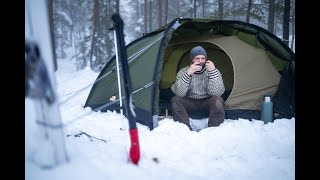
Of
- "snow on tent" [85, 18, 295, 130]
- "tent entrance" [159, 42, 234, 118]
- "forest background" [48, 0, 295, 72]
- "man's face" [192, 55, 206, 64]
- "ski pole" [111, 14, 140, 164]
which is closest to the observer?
"ski pole" [111, 14, 140, 164]

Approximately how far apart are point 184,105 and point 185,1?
73.8ft

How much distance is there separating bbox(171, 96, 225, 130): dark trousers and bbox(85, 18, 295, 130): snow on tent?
15.0 inches

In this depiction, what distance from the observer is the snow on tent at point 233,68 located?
4297 millimetres

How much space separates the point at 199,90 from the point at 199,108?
0.28m

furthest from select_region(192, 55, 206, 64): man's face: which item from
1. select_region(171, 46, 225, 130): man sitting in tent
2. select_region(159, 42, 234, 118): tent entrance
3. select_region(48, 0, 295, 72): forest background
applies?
select_region(48, 0, 295, 72): forest background

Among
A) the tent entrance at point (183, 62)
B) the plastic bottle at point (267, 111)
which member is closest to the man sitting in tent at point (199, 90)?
the plastic bottle at point (267, 111)

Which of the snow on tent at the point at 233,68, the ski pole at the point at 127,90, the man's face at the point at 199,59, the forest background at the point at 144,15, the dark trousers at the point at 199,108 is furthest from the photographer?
the forest background at the point at 144,15

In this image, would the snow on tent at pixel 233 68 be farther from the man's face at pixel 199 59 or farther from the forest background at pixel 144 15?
the forest background at pixel 144 15

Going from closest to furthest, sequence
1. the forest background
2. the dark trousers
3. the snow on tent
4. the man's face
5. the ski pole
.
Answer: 1. the ski pole
2. the dark trousers
3. the snow on tent
4. the man's face
5. the forest background

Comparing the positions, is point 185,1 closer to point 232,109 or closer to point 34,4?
point 232,109

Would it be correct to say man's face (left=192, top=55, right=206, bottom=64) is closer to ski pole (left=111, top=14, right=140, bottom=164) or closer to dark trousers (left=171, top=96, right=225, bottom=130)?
dark trousers (left=171, top=96, right=225, bottom=130)

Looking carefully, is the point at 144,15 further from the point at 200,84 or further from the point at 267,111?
the point at 267,111

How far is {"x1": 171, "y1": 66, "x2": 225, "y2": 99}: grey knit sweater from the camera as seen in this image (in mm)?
4430

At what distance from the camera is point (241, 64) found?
494 cm
